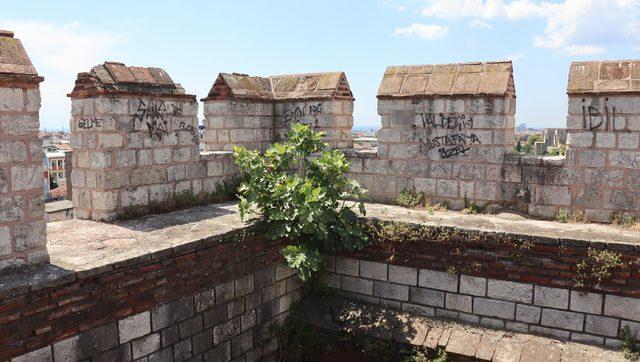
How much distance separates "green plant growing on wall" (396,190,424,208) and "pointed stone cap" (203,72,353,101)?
200cm

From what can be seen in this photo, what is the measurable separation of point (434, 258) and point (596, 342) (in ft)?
6.65

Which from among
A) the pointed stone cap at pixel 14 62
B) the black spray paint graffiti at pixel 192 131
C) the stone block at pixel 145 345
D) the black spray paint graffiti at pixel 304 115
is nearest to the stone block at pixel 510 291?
the stone block at pixel 145 345

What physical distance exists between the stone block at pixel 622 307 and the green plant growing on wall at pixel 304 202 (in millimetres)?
2922

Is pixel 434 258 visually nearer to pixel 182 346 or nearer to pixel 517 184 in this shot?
pixel 517 184

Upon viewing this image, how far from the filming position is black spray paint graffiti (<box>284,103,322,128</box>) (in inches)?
338

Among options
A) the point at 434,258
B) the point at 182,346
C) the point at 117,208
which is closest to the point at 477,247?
the point at 434,258

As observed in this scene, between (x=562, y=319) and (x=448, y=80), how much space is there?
12.0 feet

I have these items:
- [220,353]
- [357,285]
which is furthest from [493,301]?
[220,353]

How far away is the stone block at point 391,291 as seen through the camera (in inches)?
261

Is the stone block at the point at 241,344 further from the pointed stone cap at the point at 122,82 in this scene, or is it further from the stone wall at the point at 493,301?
the pointed stone cap at the point at 122,82

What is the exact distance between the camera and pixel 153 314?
16.6 feet

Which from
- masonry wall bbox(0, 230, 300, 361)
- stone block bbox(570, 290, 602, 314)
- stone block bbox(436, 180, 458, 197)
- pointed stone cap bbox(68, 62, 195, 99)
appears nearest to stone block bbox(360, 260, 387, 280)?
masonry wall bbox(0, 230, 300, 361)

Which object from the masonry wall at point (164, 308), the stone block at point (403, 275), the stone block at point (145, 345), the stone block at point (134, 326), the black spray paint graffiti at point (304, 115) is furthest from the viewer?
the black spray paint graffiti at point (304, 115)

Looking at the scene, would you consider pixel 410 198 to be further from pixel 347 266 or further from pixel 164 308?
pixel 164 308
